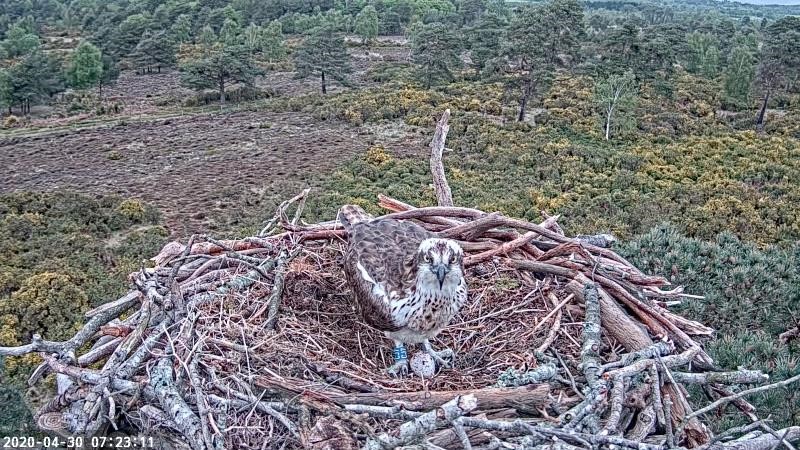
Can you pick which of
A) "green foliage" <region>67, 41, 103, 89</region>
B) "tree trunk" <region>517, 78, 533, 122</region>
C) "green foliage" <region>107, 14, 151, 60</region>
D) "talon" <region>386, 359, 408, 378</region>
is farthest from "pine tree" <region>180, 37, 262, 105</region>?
"talon" <region>386, 359, 408, 378</region>

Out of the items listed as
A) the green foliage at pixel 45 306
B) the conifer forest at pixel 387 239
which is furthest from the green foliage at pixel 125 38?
the green foliage at pixel 45 306

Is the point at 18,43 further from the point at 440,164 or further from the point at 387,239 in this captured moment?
the point at 387,239

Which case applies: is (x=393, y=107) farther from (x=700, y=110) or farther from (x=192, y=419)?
(x=192, y=419)

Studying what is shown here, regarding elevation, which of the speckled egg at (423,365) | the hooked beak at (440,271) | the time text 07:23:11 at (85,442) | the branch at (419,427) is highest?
the hooked beak at (440,271)

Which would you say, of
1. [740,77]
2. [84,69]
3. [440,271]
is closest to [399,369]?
[440,271]

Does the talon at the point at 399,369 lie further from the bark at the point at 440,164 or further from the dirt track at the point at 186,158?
the dirt track at the point at 186,158
